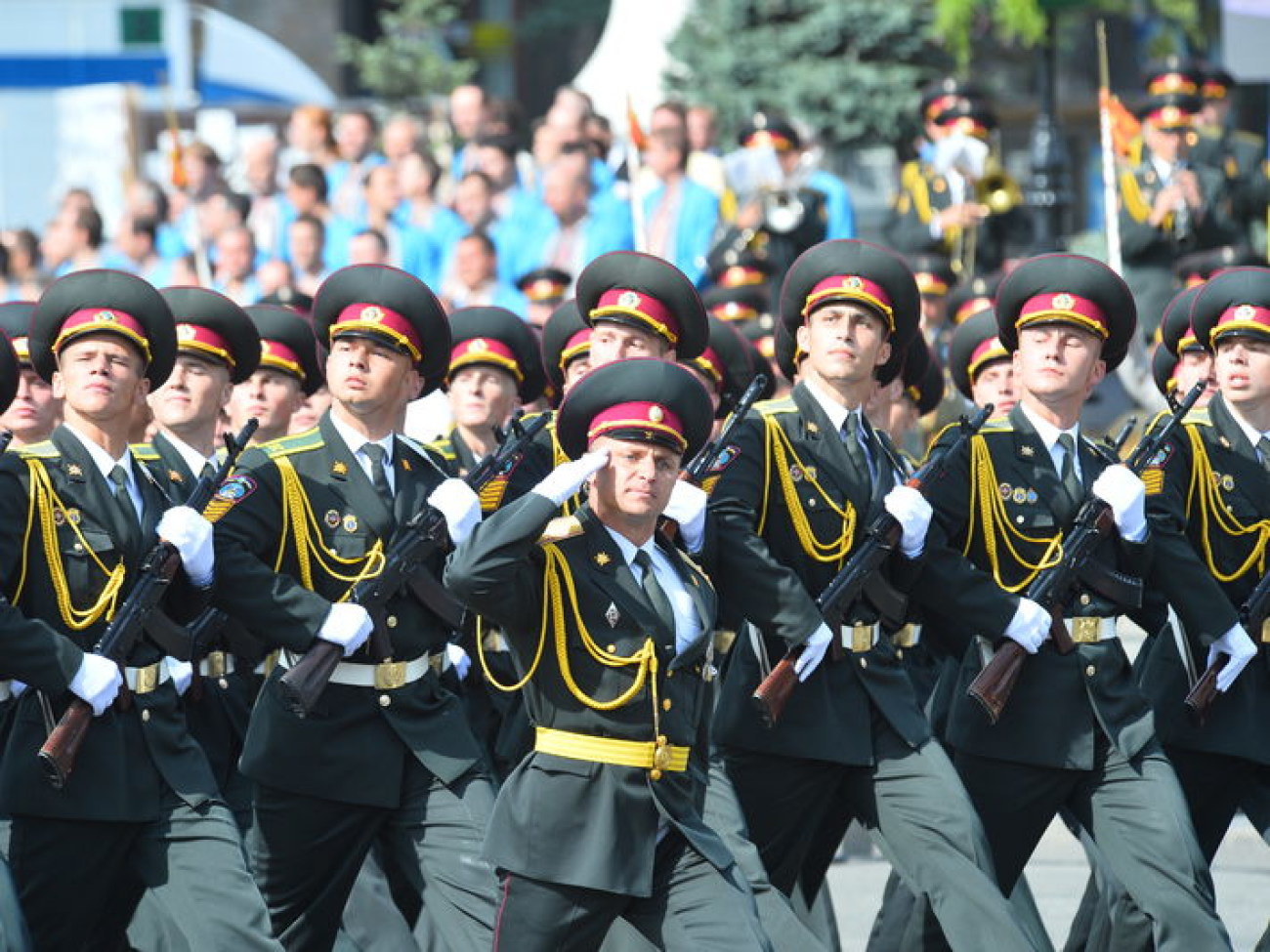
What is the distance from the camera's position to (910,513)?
7.06 m

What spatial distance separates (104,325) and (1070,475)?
2539 millimetres

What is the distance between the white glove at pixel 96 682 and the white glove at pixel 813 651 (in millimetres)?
1691

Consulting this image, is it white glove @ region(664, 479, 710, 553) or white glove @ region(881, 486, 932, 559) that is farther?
white glove @ region(881, 486, 932, 559)

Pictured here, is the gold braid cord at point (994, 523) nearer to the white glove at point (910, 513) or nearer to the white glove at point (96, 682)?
the white glove at point (910, 513)

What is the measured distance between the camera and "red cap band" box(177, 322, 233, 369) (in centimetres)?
784

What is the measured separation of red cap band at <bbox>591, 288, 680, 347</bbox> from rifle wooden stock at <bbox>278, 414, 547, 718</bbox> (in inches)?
33.0

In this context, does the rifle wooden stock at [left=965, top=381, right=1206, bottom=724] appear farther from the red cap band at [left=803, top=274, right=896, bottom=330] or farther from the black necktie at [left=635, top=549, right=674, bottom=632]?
the black necktie at [left=635, top=549, right=674, bottom=632]

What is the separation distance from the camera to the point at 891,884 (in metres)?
7.79

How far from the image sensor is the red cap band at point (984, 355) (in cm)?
913

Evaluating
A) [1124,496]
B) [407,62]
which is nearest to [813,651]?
[1124,496]

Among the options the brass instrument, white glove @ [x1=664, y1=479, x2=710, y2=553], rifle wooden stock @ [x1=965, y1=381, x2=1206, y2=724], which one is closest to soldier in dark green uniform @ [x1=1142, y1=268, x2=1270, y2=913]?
rifle wooden stock @ [x1=965, y1=381, x2=1206, y2=724]

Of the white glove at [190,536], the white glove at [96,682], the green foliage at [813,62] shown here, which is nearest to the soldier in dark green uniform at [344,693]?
the white glove at [190,536]

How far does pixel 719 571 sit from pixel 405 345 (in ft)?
3.28

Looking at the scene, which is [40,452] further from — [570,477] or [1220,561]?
[1220,561]
